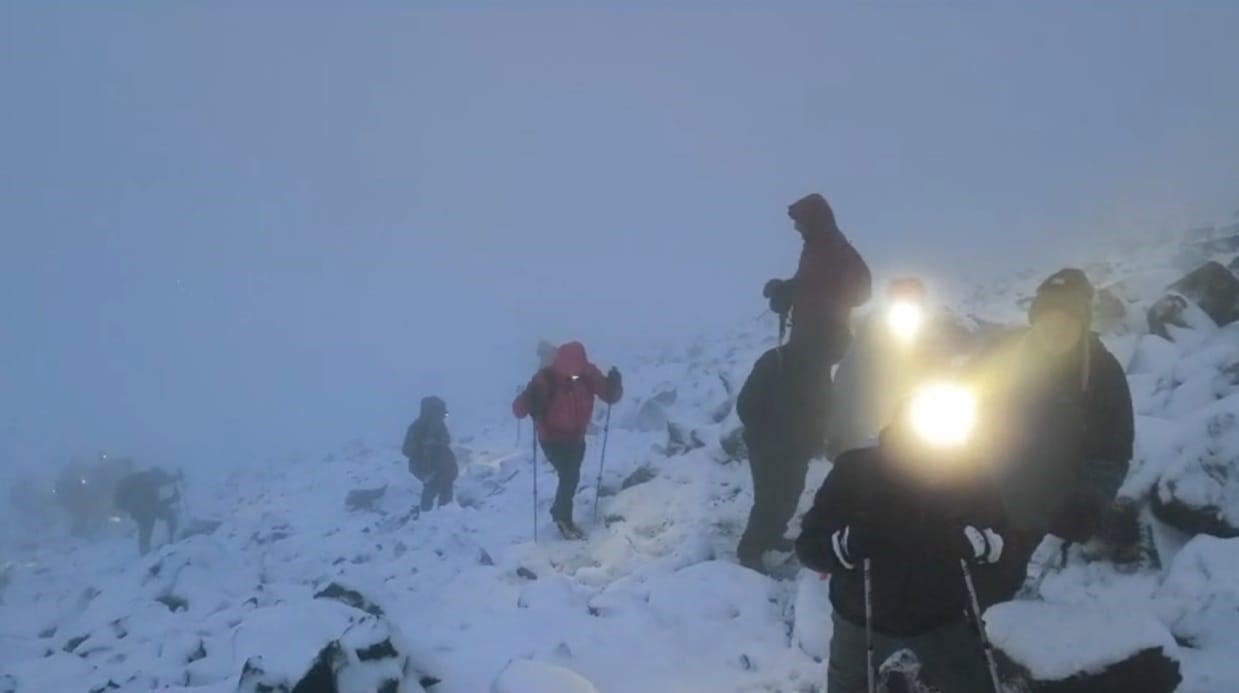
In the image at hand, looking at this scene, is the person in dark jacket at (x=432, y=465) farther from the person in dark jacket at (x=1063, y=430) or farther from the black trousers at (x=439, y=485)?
the person in dark jacket at (x=1063, y=430)

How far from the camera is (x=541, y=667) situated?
6.39 metres

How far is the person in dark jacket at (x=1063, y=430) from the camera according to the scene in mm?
6082

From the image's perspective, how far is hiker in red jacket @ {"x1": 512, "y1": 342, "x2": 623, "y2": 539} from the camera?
12.3 metres

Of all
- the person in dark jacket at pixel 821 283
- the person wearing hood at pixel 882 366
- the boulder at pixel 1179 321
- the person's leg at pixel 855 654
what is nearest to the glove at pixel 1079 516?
the person's leg at pixel 855 654

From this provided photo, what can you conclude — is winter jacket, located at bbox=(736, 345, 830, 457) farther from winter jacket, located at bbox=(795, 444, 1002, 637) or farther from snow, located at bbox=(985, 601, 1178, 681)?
winter jacket, located at bbox=(795, 444, 1002, 637)

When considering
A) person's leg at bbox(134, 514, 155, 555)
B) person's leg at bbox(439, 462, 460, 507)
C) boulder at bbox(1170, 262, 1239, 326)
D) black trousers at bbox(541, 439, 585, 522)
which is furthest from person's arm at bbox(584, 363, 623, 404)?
person's leg at bbox(134, 514, 155, 555)

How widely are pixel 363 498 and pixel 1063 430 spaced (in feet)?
56.2

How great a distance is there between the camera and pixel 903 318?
1219 cm

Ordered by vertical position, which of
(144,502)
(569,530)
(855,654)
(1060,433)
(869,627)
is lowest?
(144,502)

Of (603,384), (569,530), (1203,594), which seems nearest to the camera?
(1203,594)

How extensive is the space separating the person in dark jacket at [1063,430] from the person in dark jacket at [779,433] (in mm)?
3110

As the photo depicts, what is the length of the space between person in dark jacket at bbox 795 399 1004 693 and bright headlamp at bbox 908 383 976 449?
0.15 ft

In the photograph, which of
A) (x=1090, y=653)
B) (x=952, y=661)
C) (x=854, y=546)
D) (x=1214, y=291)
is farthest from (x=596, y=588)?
(x=1214, y=291)

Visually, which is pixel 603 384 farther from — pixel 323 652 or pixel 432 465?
pixel 432 465
